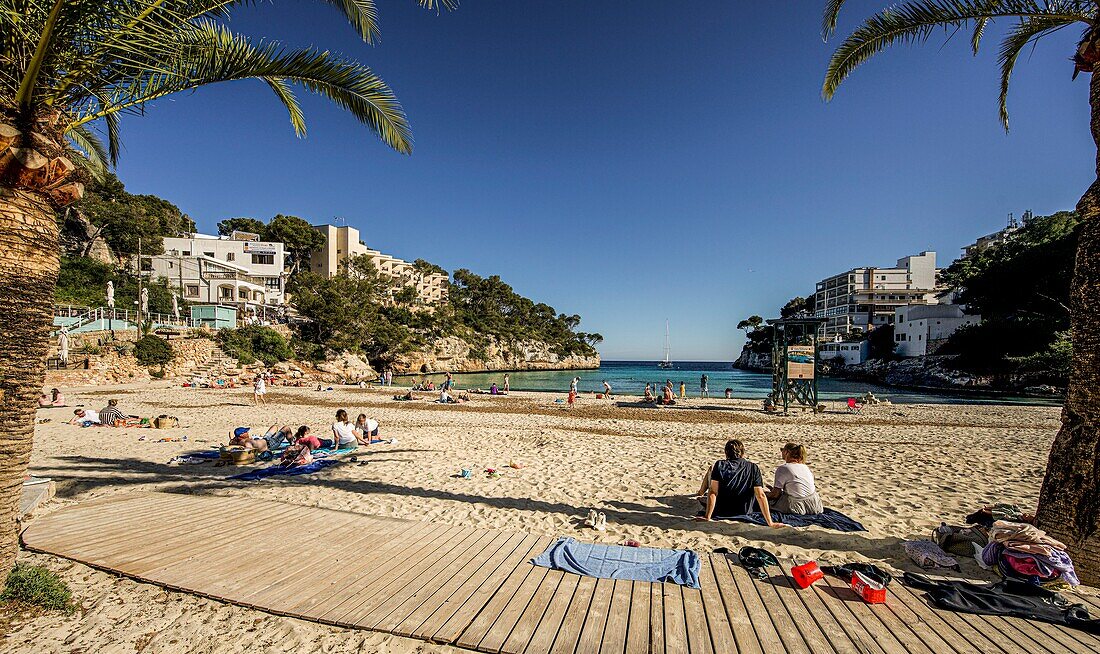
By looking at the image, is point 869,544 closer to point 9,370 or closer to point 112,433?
point 9,370

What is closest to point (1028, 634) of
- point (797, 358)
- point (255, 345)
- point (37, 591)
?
point (37, 591)

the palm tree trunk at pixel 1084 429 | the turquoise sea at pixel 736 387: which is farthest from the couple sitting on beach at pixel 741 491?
the turquoise sea at pixel 736 387

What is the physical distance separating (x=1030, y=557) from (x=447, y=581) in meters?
5.33

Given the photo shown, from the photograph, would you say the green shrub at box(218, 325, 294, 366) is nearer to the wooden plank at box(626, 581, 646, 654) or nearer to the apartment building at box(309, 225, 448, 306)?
the apartment building at box(309, 225, 448, 306)

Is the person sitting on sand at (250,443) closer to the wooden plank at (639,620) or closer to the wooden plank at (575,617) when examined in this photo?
the wooden plank at (575,617)

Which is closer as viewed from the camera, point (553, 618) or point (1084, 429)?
point (553, 618)

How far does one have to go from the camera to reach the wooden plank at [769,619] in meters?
3.09

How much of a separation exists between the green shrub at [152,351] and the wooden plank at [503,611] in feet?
122

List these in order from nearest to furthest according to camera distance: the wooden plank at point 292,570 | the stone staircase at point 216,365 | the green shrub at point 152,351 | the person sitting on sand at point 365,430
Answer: the wooden plank at point 292,570, the person sitting on sand at point 365,430, the green shrub at point 152,351, the stone staircase at point 216,365

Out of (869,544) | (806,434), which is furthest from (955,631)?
(806,434)

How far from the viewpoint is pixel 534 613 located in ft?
11.4

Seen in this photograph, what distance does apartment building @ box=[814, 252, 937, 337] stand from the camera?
86.2m

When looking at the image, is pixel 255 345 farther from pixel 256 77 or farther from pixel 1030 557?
pixel 1030 557

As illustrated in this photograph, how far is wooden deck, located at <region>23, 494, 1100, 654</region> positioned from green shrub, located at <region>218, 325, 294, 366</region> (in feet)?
119
